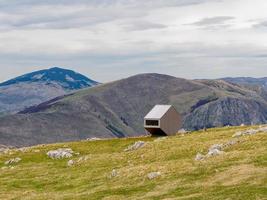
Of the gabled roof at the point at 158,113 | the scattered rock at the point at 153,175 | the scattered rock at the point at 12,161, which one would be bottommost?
the scattered rock at the point at 12,161

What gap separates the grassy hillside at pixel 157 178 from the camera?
43719 mm

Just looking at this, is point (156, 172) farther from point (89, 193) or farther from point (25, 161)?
point (25, 161)

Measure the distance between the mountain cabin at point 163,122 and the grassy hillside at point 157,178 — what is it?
826 inches

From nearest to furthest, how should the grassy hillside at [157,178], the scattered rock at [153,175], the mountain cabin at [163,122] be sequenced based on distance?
1. the grassy hillside at [157,178]
2. the scattered rock at [153,175]
3. the mountain cabin at [163,122]

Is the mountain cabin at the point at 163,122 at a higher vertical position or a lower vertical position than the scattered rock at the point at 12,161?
higher

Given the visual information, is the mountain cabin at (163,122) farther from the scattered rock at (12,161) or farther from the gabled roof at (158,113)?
the scattered rock at (12,161)

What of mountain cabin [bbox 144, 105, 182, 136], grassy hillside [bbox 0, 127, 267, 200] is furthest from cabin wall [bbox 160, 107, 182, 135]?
grassy hillside [bbox 0, 127, 267, 200]

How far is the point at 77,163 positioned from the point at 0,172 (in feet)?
44.1

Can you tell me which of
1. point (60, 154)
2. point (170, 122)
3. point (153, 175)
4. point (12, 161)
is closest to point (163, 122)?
point (170, 122)

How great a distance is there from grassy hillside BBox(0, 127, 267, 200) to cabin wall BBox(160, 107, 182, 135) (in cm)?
2119

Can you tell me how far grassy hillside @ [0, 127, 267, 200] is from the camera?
43719 millimetres

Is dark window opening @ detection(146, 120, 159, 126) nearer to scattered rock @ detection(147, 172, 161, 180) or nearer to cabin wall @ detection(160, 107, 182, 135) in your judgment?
cabin wall @ detection(160, 107, 182, 135)

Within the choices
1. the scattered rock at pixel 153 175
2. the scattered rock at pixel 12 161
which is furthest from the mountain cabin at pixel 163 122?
the scattered rock at pixel 153 175

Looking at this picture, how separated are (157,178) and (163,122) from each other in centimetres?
5566
